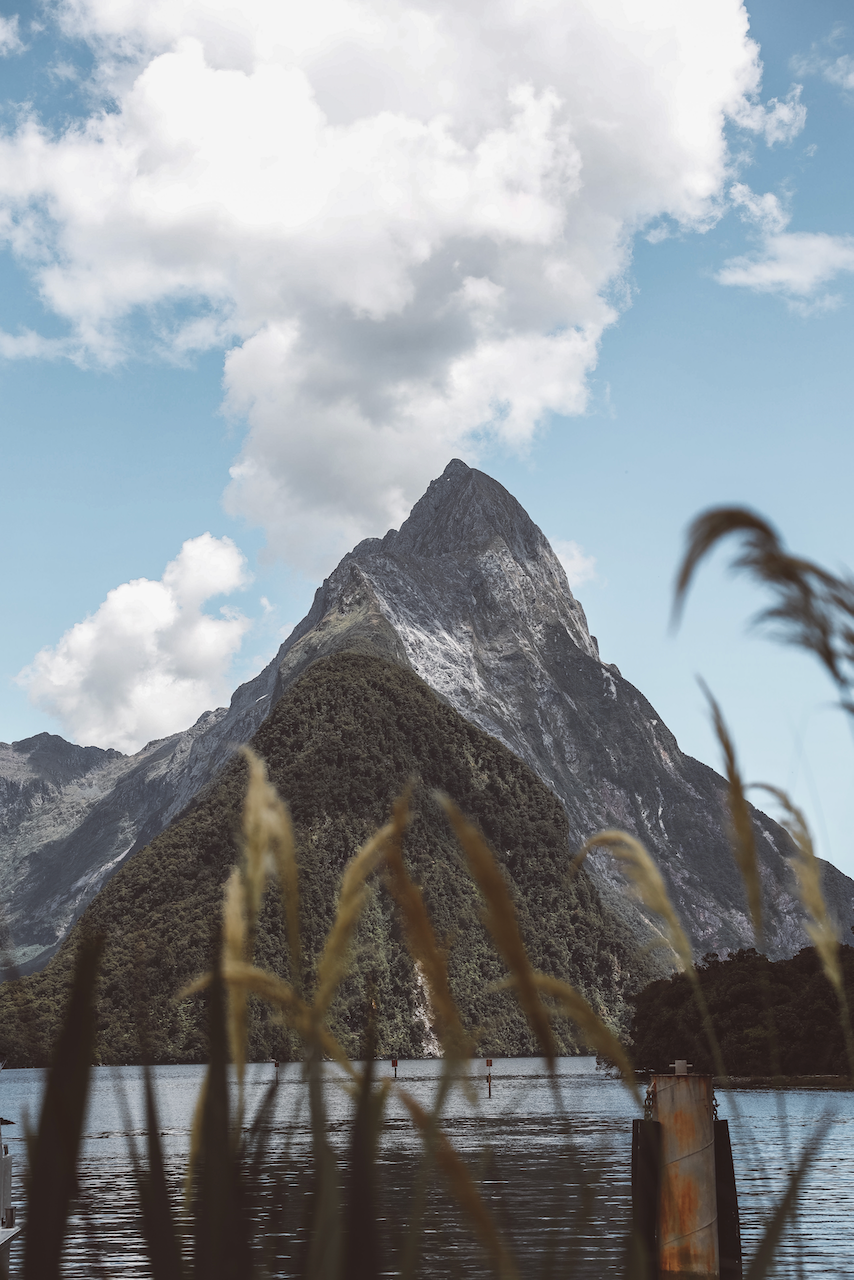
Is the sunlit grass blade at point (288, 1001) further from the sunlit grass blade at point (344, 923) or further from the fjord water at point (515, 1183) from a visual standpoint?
the fjord water at point (515, 1183)

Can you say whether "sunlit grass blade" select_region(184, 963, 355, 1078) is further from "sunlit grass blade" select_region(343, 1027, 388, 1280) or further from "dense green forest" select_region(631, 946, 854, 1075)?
"dense green forest" select_region(631, 946, 854, 1075)

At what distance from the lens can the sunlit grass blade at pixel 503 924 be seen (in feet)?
4.32

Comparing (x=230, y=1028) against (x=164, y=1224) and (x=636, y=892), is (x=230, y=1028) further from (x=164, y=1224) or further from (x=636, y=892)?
(x=636, y=892)

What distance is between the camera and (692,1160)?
41.9 feet

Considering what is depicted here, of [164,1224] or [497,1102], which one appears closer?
[164,1224]

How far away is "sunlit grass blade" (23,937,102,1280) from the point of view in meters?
1.39

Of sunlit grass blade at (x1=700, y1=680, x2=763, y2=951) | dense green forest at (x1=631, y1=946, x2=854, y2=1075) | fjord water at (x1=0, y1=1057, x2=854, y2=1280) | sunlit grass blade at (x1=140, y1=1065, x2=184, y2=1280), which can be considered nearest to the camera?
sunlit grass blade at (x1=140, y1=1065, x2=184, y2=1280)

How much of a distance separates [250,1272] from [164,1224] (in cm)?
13

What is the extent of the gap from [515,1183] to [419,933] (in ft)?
145

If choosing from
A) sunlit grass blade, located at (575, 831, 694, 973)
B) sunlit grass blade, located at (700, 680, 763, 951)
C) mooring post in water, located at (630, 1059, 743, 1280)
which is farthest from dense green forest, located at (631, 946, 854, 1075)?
sunlit grass blade, located at (700, 680, 763, 951)

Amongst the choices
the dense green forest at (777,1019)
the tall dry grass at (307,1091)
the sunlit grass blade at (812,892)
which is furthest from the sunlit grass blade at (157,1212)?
the dense green forest at (777,1019)

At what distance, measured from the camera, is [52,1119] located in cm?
140

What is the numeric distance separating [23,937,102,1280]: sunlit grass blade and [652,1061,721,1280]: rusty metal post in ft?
39.8

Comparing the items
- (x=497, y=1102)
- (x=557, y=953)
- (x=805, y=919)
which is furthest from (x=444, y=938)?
(x=557, y=953)
